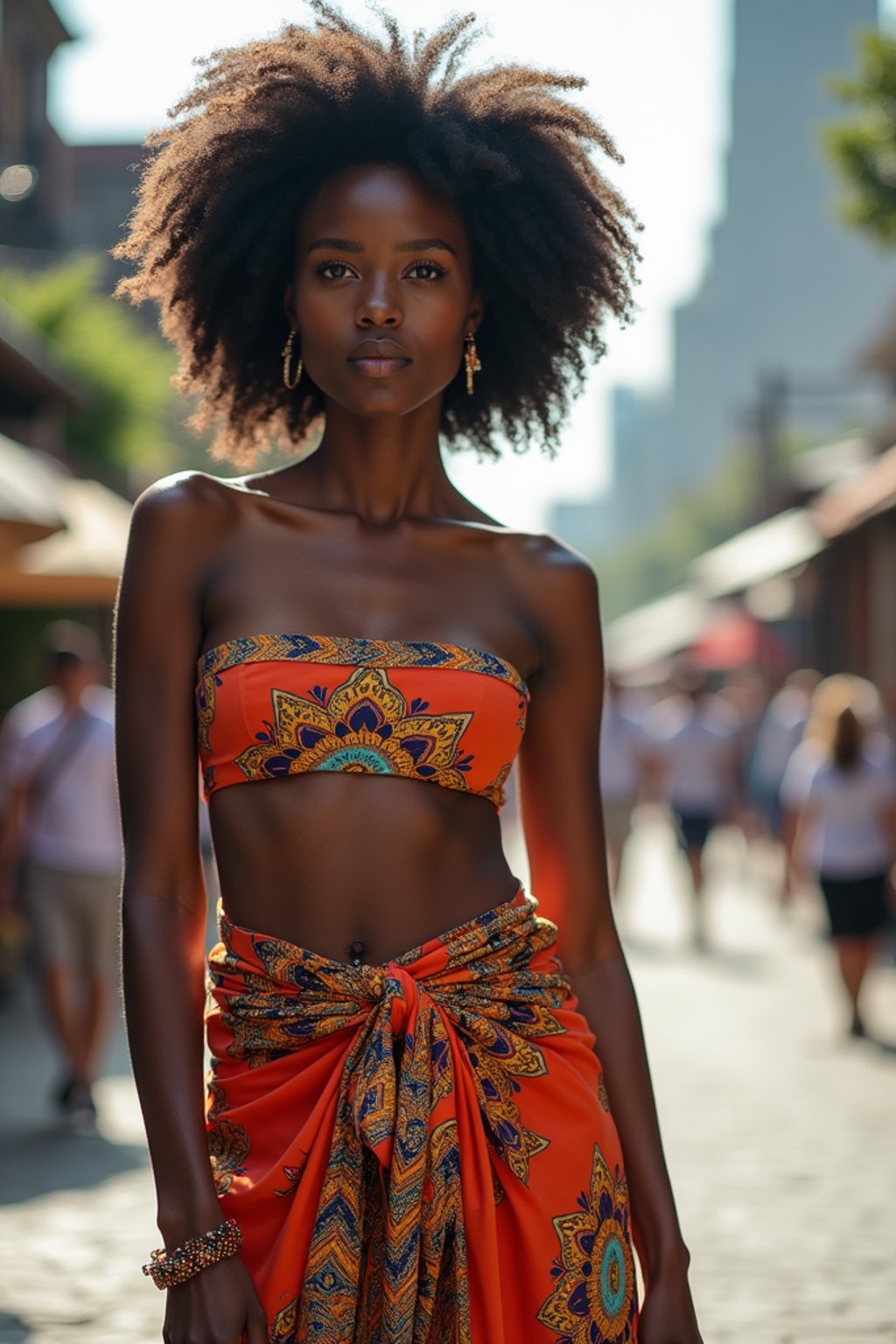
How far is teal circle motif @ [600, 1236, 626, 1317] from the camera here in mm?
2865

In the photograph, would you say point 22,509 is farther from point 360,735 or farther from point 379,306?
point 360,735

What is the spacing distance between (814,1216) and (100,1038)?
3.44 metres

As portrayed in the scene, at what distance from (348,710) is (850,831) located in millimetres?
9073

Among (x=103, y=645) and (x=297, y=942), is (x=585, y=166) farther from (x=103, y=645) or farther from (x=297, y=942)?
(x=103, y=645)

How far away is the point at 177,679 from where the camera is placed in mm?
2775

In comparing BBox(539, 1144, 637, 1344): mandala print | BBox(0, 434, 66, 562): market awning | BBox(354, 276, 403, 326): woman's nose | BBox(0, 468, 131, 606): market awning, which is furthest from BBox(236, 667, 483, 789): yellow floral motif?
BBox(0, 468, 131, 606): market awning

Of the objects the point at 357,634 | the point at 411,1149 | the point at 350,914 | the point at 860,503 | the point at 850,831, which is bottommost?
the point at 411,1149

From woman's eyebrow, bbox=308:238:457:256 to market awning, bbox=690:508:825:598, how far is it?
1956 cm

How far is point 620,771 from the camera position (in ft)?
50.8

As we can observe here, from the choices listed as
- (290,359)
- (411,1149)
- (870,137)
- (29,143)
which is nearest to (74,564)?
(870,137)

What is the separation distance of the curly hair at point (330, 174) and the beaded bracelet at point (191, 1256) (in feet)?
4.46

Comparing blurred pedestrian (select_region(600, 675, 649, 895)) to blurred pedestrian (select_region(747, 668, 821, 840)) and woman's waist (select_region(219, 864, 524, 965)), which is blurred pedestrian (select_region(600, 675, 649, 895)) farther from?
woman's waist (select_region(219, 864, 524, 965))

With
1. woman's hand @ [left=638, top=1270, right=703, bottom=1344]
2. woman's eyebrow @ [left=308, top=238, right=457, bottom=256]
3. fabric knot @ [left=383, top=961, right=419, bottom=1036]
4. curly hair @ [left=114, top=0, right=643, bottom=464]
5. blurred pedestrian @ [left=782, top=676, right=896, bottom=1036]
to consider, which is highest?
blurred pedestrian @ [left=782, top=676, right=896, bottom=1036]

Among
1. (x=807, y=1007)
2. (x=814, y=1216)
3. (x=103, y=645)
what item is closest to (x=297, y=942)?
(x=814, y=1216)
